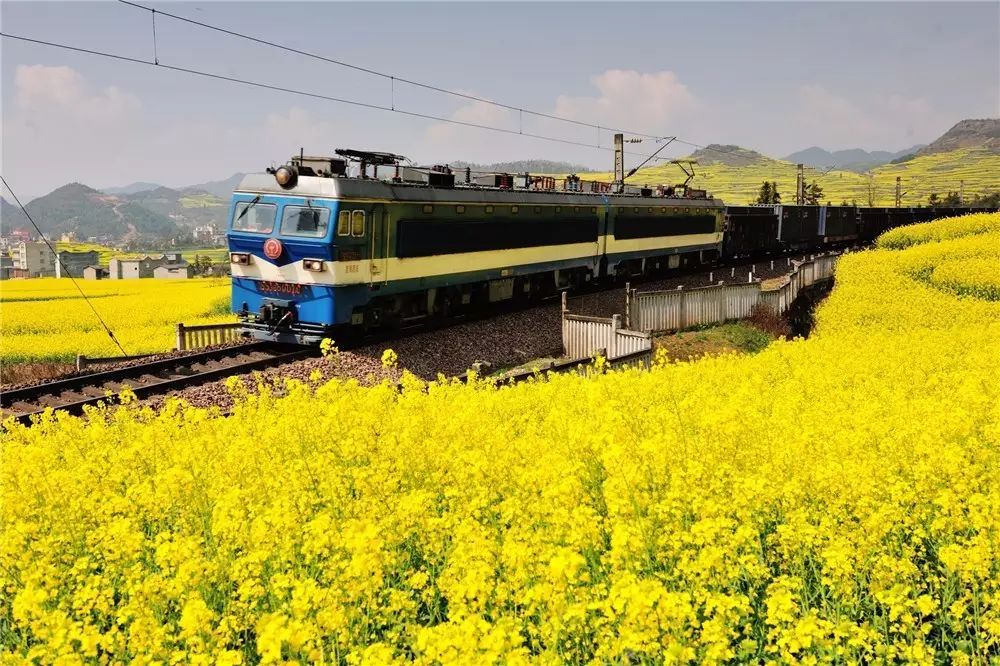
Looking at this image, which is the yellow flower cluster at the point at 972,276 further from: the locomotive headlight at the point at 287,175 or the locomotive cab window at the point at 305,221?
the locomotive headlight at the point at 287,175

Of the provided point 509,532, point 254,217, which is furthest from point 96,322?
point 509,532

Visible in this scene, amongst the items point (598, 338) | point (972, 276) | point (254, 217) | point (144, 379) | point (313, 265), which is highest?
point (254, 217)

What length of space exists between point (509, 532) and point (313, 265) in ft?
35.5

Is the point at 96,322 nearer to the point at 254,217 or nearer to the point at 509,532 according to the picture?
the point at 254,217

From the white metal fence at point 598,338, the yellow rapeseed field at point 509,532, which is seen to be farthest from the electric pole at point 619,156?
the yellow rapeseed field at point 509,532

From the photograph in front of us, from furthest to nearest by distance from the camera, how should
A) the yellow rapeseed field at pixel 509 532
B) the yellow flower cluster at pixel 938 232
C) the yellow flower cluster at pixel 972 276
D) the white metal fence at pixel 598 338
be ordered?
the yellow flower cluster at pixel 938 232 < the yellow flower cluster at pixel 972 276 < the white metal fence at pixel 598 338 < the yellow rapeseed field at pixel 509 532

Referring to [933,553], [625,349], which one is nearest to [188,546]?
[933,553]

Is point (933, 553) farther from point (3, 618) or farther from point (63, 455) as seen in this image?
point (63, 455)

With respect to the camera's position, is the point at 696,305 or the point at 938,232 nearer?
the point at 696,305

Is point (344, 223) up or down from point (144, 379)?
up

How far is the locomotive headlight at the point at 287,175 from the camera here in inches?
588

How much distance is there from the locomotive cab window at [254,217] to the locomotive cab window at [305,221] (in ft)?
1.27

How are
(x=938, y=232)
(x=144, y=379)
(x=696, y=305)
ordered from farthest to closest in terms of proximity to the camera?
(x=938, y=232), (x=696, y=305), (x=144, y=379)

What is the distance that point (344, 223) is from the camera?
14586 millimetres
